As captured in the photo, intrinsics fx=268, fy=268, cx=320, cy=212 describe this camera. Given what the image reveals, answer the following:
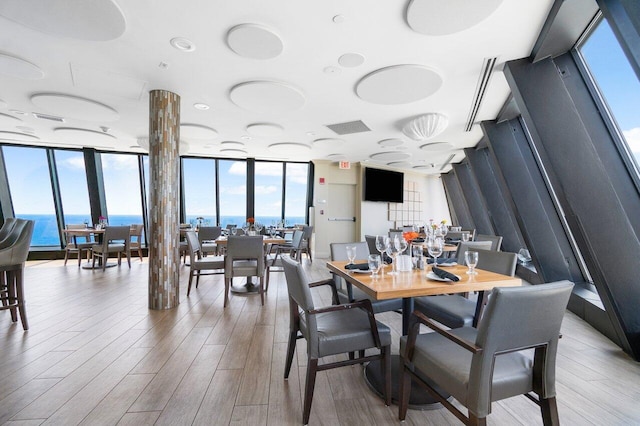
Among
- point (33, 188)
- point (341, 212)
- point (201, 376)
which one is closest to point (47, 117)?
point (33, 188)

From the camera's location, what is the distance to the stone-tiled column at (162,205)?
11.9ft

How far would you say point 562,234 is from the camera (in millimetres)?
4102

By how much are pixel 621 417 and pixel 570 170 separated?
2038 millimetres

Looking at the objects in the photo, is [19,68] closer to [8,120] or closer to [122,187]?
[8,120]

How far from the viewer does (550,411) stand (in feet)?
4.30

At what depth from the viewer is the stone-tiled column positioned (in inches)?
143

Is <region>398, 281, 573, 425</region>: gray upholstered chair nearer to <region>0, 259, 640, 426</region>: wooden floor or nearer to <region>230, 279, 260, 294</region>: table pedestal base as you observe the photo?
<region>0, 259, 640, 426</region>: wooden floor

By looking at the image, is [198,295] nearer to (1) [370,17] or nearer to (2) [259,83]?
(2) [259,83]

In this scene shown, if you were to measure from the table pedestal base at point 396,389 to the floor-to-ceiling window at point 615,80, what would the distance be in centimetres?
277

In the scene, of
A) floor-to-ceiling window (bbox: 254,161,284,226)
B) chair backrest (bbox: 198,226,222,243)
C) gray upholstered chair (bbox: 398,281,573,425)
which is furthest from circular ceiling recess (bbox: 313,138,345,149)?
gray upholstered chair (bbox: 398,281,573,425)

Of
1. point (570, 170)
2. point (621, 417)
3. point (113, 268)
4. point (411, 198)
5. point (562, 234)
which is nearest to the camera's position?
point (621, 417)

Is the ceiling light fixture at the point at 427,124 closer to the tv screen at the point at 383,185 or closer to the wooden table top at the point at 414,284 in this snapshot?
the wooden table top at the point at 414,284

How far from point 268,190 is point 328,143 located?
135 inches

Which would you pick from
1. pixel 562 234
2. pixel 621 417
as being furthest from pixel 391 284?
pixel 562 234
